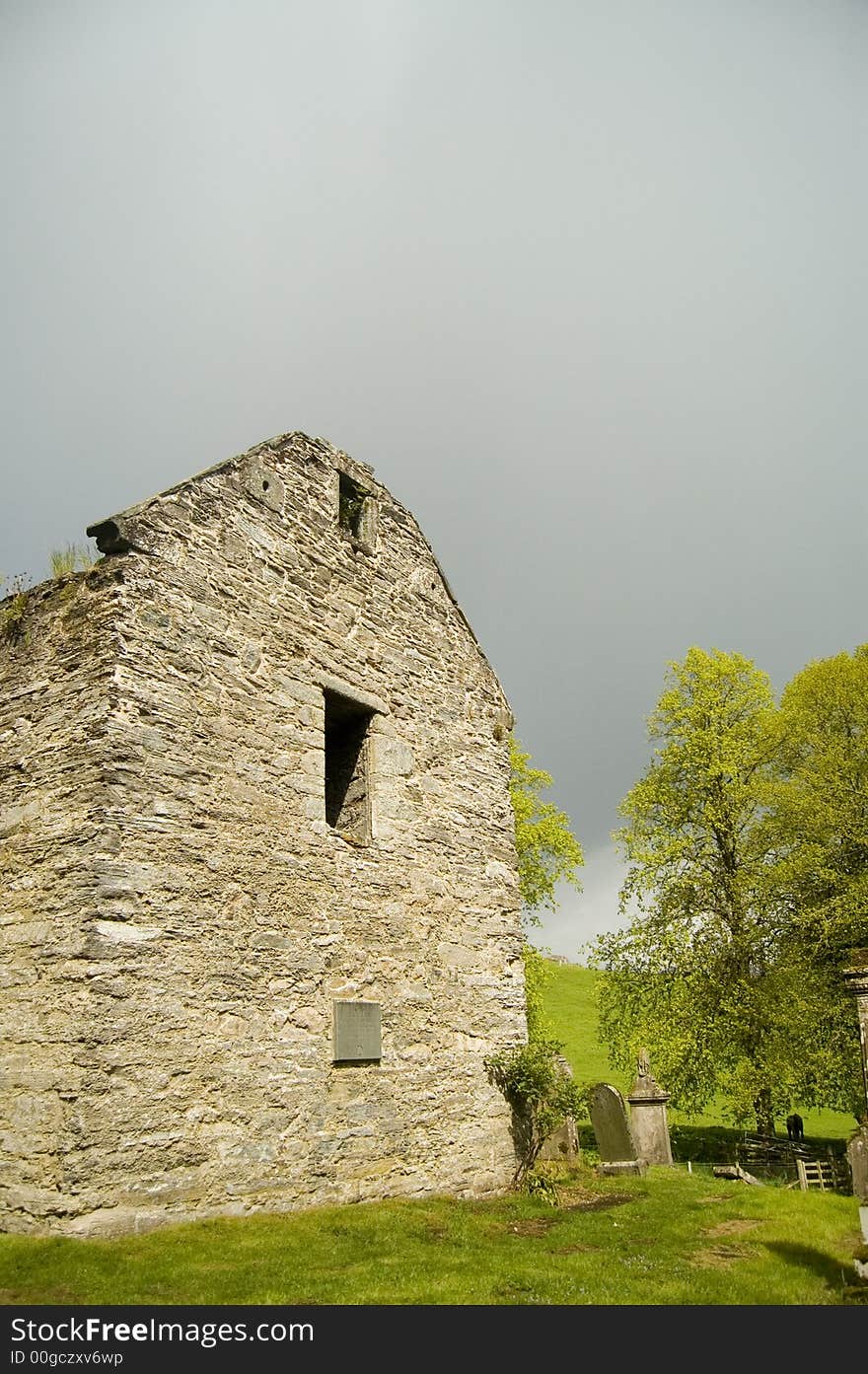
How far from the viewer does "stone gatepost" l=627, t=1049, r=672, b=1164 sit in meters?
16.2

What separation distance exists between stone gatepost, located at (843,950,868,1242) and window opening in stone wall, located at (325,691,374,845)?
5387mm

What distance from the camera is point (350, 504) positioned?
12.8 meters

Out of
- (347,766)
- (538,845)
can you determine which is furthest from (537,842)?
(347,766)

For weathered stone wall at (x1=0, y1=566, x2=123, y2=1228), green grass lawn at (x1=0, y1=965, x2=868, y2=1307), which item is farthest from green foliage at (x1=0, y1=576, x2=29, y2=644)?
green grass lawn at (x1=0, y1=965, x2=868, y2=1307)

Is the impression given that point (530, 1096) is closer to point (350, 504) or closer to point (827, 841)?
point (350, 504)

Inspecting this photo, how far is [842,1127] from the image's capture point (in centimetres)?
2998

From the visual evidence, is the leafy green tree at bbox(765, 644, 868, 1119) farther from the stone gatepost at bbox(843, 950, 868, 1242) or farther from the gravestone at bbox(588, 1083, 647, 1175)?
the stone gatepost at bbox(843, 950, 868, 1242)

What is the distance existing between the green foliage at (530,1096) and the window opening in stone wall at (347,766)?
3.77 m

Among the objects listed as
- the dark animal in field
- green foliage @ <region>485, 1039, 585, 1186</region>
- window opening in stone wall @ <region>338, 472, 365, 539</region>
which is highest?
window opening in stone wall @ <region>338, 472, 365, 539</region>

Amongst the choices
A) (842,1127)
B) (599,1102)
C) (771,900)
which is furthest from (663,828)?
(842,1127)

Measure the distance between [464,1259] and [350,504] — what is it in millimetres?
8941

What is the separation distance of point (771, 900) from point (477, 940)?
38.8ft

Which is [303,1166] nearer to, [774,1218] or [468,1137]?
[468,1137]

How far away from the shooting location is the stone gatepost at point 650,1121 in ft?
53.1
